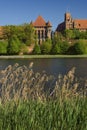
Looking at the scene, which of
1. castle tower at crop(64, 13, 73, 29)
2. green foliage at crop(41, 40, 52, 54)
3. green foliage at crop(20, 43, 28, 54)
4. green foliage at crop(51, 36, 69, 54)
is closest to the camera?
green foliage at crop(51, 36, 69, 54)

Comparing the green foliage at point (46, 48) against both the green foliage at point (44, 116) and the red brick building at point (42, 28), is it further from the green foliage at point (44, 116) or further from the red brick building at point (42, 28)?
the green foliage at point (44, 116)

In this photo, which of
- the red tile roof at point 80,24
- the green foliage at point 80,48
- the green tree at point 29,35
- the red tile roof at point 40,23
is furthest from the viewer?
the red tile roof at point 80,24

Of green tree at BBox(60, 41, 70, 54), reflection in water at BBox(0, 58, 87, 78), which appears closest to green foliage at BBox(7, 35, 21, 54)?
green tree at BBox(60, 41, 70, 54)

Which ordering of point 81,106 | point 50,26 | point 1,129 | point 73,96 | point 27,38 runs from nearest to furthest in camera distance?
point 1,129 → point 81,106 → point 73,96 → point 27,38 → point 50,26

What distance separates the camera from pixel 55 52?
8650cm

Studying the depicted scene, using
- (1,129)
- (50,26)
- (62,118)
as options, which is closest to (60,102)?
(62,118)

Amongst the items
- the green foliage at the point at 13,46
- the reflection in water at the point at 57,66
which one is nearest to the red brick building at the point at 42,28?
the green foliage at the point at 13,46

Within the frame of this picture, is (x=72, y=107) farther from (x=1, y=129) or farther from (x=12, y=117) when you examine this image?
(x=1, y=129)

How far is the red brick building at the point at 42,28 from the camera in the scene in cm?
10856

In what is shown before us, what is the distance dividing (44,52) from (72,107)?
267 feet

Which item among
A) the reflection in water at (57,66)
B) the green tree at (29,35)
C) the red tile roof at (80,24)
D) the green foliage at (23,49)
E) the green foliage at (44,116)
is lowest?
the green foliage at (23,49)

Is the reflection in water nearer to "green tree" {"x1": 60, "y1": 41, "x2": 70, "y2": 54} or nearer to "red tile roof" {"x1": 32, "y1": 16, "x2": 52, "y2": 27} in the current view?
"green tree" {"x1": 60, "y1": 41, "x2": 70, "y2": 54}

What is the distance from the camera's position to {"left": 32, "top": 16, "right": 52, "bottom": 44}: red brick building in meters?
109

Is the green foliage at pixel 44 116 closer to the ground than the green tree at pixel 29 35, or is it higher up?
higher up
